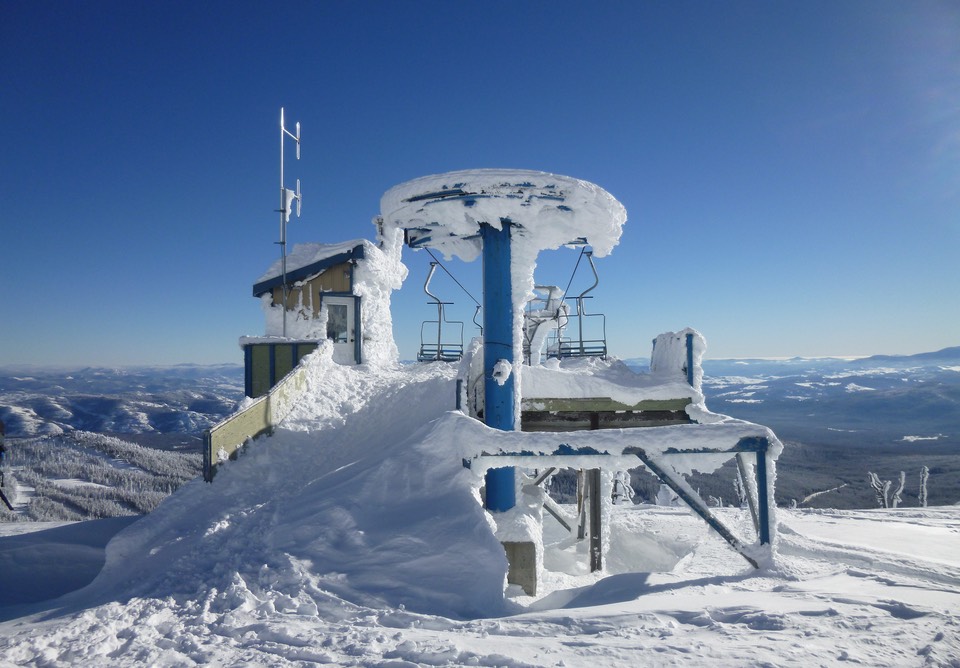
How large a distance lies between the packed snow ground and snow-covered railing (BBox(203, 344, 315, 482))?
1.06 feet

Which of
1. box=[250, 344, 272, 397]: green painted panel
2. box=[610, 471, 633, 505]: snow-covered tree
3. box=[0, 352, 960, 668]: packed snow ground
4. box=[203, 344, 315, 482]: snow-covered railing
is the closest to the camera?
box=[0, 352, 960, 668]: packed snow ground

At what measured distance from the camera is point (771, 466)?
640cm

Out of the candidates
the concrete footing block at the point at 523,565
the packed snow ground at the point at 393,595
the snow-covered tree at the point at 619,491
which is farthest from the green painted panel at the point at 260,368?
the snow-covered tree at the point at 619,491

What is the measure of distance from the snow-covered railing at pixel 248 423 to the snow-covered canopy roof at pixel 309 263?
6973mm

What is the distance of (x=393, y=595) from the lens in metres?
4.84

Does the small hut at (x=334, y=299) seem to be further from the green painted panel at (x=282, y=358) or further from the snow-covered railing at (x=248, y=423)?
the snow-covered railing at (x=248, y=423)

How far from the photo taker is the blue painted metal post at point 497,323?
8.28 m

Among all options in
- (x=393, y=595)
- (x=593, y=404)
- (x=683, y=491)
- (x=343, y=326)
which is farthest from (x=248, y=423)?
(x=343, y=326)

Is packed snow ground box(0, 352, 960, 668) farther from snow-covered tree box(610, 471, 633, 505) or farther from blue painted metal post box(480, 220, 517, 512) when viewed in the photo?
snow-covered tree box(610, 471, 633, 505)

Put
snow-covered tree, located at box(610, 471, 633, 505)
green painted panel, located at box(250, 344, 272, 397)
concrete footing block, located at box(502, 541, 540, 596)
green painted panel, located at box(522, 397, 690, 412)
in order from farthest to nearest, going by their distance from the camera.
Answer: snow-covered tree, located at box(610, 471, 633, 505), green painted panel, located at box(250, 344, 272, 397), green painted panel, located at box(522, 397, 690, 412), concrete footing block, located at box(502, 541, 540, 596)

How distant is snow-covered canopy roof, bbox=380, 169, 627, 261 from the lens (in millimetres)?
7496

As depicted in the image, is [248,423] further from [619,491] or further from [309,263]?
[619,491]

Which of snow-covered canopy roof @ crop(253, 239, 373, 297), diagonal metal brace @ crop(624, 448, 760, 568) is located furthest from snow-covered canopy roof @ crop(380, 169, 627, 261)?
snow-covered canopy roof @ crop(253, 239, 373, 297)

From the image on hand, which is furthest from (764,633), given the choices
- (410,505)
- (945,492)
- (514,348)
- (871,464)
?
(871,464)
